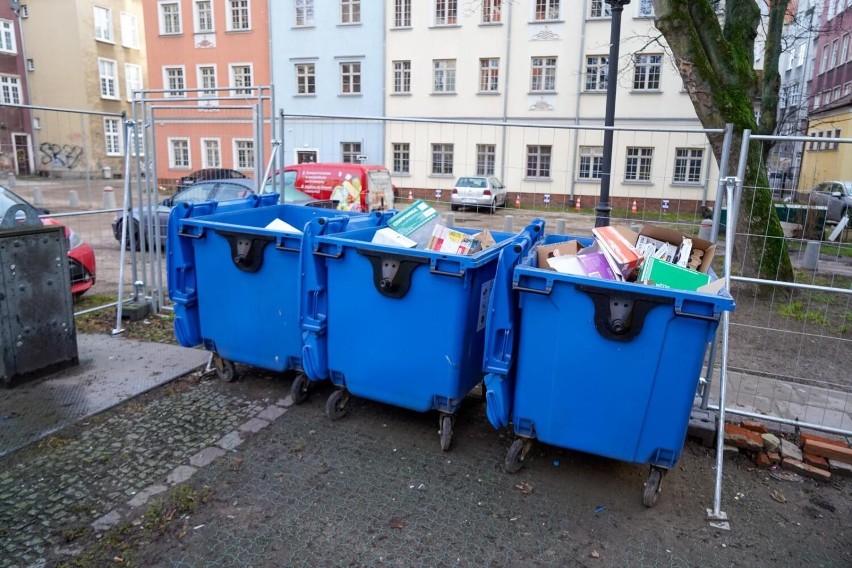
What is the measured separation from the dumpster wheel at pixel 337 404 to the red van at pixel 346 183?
6446mm

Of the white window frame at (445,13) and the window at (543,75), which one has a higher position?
the white window frame at (445,13)

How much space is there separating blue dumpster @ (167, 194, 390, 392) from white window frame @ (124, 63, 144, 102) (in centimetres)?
4047

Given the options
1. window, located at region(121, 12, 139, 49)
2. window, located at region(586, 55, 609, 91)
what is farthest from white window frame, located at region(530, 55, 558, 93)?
window, located at region(121, 12, 139, 49)

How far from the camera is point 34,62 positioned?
1443 inches

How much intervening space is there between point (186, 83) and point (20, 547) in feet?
114

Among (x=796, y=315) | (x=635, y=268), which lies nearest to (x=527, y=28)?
(x=796, y=315)

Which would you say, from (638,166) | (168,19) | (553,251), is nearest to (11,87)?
(168,19)

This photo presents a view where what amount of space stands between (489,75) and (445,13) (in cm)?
367

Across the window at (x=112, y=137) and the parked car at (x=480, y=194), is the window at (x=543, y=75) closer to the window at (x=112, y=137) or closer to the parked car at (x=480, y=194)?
the window at (x=112, y=137)

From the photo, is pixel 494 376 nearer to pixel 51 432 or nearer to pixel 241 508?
pixel 241 508

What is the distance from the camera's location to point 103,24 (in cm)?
3769

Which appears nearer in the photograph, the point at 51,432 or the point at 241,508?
the point at 241,508

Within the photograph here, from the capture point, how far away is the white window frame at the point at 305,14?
30188mm

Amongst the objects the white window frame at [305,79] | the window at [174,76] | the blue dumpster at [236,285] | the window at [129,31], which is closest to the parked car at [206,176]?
the blue dumpster at [236,285]
